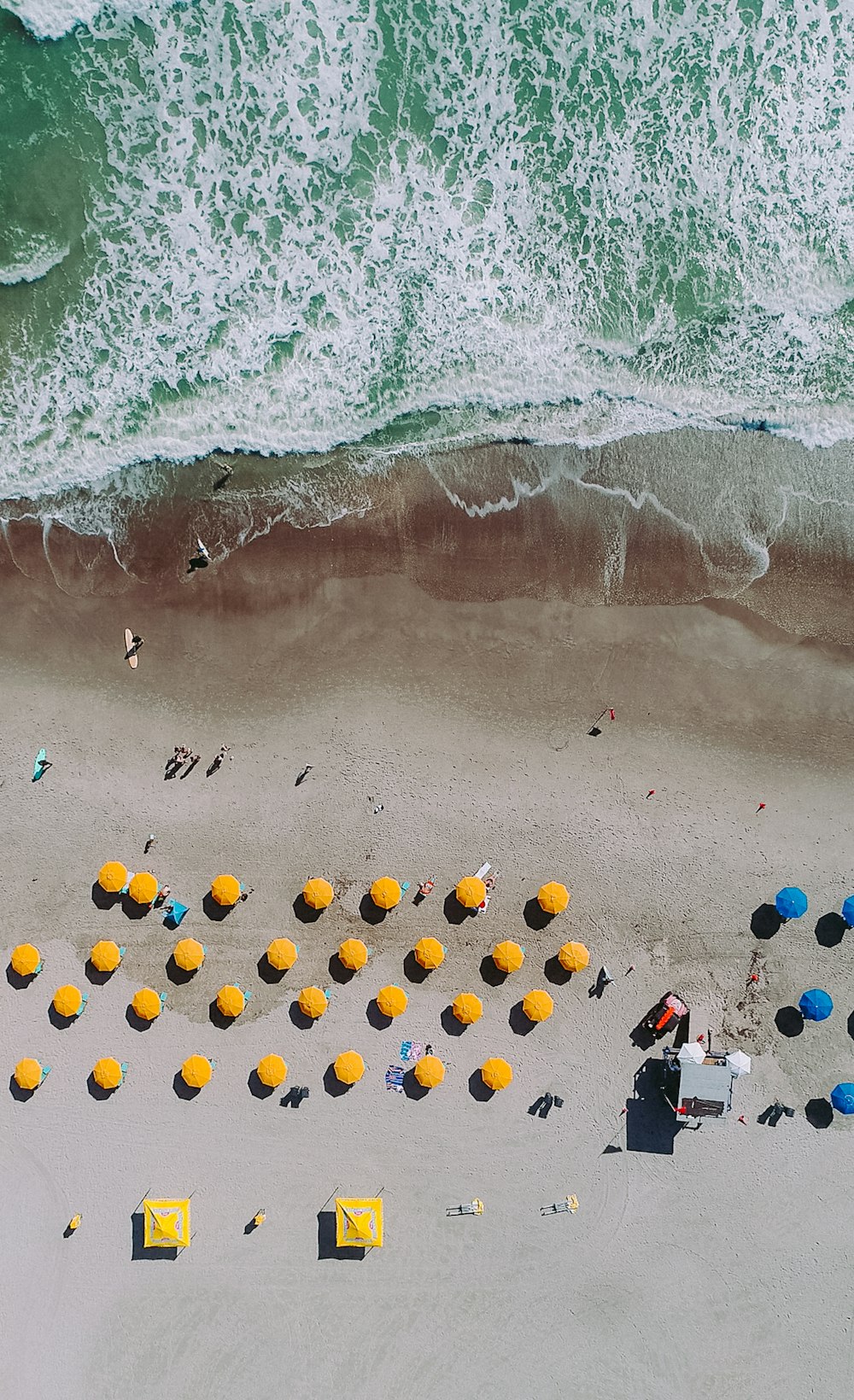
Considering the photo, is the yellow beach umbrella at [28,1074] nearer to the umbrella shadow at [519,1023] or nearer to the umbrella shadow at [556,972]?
the umbrella shadow at [519,1023]

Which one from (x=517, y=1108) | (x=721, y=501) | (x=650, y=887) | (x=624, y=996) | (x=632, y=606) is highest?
(x=721, y=501)

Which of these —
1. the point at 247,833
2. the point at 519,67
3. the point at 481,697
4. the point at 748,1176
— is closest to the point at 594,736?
the point at 481,697

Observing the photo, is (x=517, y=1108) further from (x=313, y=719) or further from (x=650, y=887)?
(x=313, y=719)

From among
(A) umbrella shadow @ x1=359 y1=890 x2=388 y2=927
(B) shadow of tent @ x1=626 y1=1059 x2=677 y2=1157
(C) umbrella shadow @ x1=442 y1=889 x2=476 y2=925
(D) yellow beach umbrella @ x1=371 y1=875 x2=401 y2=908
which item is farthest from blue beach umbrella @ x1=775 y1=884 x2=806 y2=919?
(A) umbrella shadow @ x1=359 y1=890 x2=388 y2=927

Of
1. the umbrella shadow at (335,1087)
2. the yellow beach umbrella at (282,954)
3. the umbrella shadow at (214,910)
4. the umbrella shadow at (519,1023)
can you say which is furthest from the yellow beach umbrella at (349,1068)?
the umbrella shadow at (214,910)

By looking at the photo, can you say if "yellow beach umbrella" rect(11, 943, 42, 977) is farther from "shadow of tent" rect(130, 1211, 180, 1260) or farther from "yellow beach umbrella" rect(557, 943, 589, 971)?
"yellow beach umbrella" rect(557, 943, 589, 971)

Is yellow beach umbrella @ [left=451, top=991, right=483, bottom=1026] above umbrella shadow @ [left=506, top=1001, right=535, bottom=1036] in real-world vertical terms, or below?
above
